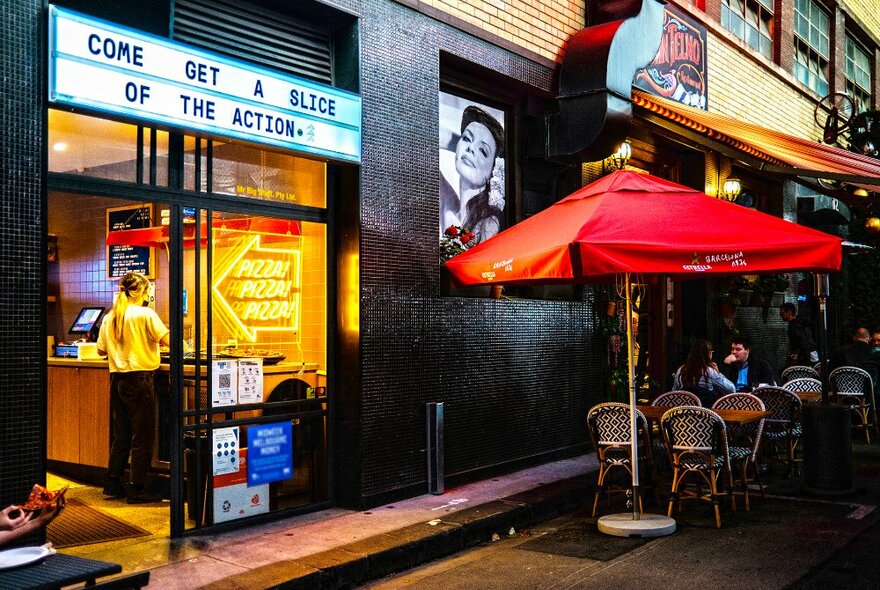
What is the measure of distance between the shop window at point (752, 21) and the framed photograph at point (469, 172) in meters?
7.21

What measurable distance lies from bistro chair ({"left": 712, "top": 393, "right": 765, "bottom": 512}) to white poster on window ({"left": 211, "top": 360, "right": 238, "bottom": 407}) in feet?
14.3

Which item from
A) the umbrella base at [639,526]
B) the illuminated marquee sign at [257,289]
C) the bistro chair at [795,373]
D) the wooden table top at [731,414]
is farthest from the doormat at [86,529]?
the bistro chair at [795,373]

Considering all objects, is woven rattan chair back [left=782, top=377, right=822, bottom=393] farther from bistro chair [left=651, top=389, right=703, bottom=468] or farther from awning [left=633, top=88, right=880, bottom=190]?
bistro chair [left=651, top=389, right=703, bottom=468]

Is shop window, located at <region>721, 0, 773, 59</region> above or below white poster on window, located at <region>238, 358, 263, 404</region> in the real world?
above

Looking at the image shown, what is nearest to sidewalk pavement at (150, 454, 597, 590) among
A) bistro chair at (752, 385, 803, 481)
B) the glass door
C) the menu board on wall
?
the glass door

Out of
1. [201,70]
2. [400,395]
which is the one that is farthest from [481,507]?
[201,70]

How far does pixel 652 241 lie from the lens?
6312 millimetres

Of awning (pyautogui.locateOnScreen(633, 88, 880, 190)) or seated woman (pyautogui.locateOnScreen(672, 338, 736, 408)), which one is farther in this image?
awning (pyautogui.locateOnScreen(633, 88, 880, 190))

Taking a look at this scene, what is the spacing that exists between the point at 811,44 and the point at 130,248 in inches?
625

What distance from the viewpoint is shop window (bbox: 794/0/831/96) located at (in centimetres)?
1852

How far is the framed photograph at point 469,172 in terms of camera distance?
30.9 feet

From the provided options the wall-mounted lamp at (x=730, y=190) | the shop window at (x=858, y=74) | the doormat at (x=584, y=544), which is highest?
the shop window at (x=858, y=74)

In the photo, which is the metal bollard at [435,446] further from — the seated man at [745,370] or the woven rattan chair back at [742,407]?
the seated man at [745,370]

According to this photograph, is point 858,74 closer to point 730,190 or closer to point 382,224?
point 730,190
